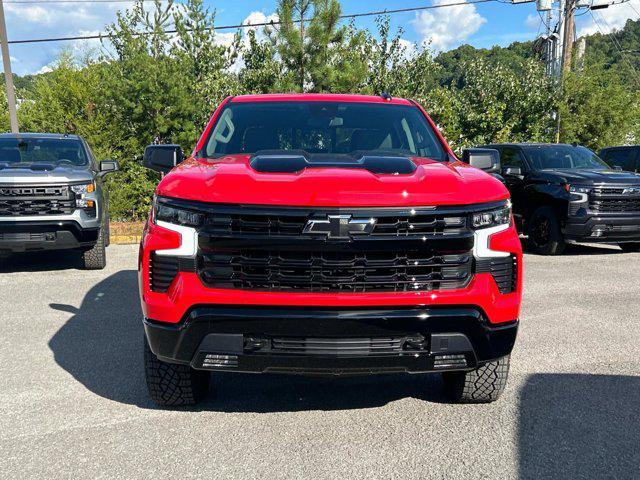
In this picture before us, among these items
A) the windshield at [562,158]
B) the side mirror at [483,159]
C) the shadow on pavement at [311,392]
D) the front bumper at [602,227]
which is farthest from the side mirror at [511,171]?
the shadow on pavement at [311,392]

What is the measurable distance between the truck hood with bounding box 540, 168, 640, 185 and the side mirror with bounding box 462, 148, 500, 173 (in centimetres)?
606

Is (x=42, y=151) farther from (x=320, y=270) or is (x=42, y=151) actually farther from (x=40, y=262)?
(x=320, y=270)

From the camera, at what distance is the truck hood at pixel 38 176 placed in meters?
7.75

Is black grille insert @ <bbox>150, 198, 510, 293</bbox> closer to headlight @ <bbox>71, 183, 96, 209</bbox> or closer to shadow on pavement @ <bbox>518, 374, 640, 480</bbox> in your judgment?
shadow on pavement @ <bbox>518, 374, 640, 480</bbox>

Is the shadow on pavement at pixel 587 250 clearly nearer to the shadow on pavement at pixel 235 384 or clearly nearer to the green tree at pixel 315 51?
the green tree at pixel 315 51

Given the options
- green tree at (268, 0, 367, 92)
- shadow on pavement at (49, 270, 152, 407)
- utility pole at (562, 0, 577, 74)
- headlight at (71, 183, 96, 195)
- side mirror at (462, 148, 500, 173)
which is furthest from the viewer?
utility pole at (562, 0, 577, 74)

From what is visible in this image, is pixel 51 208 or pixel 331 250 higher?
pixel 331 250

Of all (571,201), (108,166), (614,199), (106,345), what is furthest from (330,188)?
(614,199)

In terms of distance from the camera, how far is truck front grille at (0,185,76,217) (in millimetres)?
7746

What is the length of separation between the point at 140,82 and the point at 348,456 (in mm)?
11160

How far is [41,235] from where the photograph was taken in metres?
7.86

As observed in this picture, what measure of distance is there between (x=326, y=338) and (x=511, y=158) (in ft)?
30.6

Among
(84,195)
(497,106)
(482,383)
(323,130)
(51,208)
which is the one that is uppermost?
(497,106)

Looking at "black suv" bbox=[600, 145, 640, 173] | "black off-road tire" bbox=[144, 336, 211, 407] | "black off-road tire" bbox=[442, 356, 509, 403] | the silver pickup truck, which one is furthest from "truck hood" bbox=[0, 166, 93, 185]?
"black suv" bbox=[600, 145, 640, 173]
